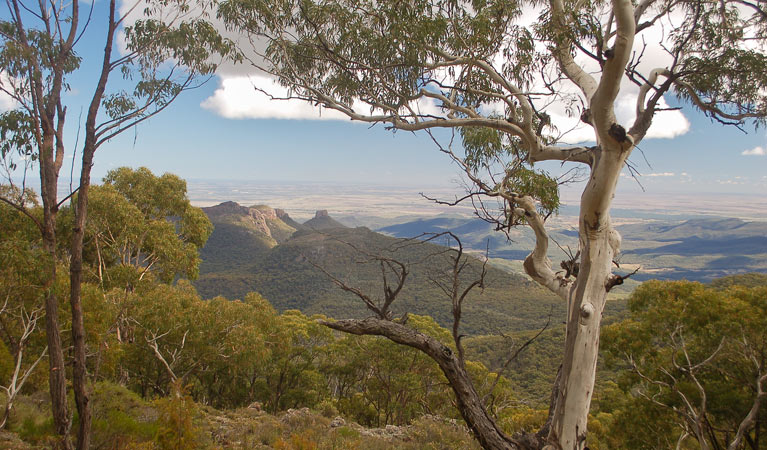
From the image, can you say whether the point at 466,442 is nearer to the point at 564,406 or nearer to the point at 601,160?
the point at 564,406

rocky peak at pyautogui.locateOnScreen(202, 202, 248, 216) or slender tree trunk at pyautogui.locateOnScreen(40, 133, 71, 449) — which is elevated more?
slender tree trunk at pyautogui.locateOnScreen(40, 133, 71, 449)

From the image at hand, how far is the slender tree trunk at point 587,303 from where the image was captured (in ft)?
9.09

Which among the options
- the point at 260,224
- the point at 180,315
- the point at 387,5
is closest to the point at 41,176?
the point at 387,5

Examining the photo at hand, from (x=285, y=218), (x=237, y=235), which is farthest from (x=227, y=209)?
(x=285, y=218)

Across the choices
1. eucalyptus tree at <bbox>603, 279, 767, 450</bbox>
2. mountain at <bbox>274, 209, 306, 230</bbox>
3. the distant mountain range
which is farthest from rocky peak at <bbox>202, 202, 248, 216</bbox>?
eucalyptus tree at <bbox>603, 279, 767, 450</bbox>

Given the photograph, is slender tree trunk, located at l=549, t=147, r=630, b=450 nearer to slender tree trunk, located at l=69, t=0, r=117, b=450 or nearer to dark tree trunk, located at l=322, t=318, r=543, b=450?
dark tree trunk, located at l=322, t=318, r=543, b=450

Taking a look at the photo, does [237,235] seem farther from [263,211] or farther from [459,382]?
[459,382]

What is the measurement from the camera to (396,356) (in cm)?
1355

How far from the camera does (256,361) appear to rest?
435 inches

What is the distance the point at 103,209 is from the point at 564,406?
1184 centimetres

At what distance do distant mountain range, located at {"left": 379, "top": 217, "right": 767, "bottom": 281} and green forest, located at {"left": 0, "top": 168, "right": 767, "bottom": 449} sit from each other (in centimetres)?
7588

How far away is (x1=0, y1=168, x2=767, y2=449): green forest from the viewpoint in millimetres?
5809

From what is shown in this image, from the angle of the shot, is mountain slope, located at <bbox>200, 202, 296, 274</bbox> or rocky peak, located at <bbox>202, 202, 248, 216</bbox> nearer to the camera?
mountain slope, located at <bbox>200, 202, 296, 274</bbox>

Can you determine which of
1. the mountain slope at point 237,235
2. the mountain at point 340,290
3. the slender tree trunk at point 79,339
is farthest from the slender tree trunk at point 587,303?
the mountain slope at point 237,235
